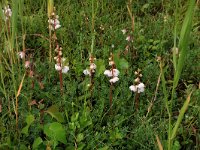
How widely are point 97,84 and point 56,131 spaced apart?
19.8 inches

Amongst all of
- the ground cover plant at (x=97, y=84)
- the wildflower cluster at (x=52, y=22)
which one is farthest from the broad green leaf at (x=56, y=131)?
the wildflower cluster at (x=52, y=22)

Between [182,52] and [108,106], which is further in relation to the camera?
[108,106]

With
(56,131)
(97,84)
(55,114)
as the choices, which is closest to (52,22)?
(97,84)

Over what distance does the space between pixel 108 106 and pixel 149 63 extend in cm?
51

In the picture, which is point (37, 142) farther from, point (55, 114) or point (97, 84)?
point (97, 84)

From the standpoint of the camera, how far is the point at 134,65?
256 centimetres

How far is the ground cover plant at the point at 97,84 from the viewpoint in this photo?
1.95 m

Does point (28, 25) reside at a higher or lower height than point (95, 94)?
higher

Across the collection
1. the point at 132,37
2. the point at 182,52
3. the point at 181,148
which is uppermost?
the point at 182,52

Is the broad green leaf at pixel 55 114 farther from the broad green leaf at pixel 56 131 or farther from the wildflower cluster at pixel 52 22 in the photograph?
the wildflower cluster at pixel 52 22

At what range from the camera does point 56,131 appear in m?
1.92

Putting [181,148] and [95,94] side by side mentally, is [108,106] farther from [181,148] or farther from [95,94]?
[181,148]

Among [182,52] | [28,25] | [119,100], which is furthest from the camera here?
[28,25]

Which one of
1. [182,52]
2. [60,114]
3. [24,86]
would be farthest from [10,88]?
[182,52]
